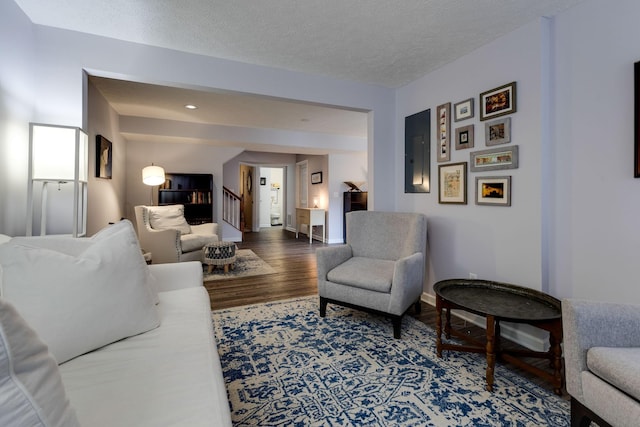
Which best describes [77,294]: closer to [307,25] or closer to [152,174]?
[307,25]

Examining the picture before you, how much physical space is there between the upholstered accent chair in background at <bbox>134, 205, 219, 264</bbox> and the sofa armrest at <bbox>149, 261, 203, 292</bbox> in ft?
7.17

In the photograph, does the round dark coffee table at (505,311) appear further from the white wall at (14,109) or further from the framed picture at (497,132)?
the white wall at (14,109)

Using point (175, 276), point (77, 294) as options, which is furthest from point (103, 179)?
point (77, 294)

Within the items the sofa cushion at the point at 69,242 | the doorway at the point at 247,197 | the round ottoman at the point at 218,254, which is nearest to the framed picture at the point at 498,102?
the sofa cushion at the point at 69,242

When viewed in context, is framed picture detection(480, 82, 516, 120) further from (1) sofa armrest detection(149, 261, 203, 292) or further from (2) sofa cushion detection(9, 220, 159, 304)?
(2) sofa cushion detection(9, 220, 159, 304)

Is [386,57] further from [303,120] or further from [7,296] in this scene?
[7,296]

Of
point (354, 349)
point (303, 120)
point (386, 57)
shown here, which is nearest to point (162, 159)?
point (303, 120)

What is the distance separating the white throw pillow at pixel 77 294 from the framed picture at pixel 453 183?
2512mm

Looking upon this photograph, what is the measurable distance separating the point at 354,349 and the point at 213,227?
3430 millimetres

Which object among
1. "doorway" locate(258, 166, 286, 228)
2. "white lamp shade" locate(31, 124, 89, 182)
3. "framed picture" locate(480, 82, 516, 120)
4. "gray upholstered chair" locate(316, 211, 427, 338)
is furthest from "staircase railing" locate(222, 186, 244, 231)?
Answer: "framed picture" locate(480, 82, 516, 120)

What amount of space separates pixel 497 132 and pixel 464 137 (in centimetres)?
31

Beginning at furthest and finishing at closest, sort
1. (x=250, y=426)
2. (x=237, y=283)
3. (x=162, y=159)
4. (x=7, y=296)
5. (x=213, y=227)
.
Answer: (x=162, y=159), (x=213, y=227), (x=237, y=283), (x=250, y=426), (x=7, y=296)

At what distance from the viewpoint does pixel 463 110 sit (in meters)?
2.72

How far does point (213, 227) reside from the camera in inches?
194
